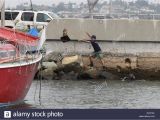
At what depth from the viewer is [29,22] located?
146 ft

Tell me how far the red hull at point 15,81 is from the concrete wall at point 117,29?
12.1 meters

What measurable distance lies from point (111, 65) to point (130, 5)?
8760 millimetres

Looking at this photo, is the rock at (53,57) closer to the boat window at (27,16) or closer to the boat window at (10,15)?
the boat window at (10,15)

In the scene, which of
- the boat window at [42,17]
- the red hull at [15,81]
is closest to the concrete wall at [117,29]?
the boat window at [42,17]

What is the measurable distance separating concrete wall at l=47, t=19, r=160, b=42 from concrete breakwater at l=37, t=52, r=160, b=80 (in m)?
1.52

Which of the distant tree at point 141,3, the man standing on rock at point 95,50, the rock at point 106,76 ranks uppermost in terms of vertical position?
the distant tree at point 141,3

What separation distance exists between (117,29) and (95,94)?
28.3 ft

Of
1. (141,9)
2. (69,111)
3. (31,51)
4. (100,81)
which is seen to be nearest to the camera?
(69,111)

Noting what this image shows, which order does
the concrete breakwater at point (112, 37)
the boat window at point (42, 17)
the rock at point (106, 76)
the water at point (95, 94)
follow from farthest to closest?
the boat window at point (42, 17) → the concrete breakwater at point (112, 37) → the rock at point (106, 76) → the water at point (95, 94)

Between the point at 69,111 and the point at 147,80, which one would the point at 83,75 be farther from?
the point at 69,111

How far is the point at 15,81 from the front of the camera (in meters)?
23.9

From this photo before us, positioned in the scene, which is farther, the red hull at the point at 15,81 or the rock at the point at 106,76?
the rock at the point at 106,76

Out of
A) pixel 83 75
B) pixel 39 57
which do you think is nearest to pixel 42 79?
pixel 83 75

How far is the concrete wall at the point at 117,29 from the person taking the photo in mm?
37500
